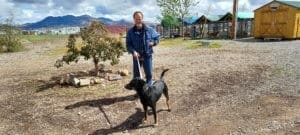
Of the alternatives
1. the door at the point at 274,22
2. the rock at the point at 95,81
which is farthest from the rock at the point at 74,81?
the door at the point at 274,22

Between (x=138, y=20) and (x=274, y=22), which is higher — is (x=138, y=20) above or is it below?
above

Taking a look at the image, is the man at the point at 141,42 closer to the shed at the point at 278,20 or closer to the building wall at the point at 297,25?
the shed at the point at 278,20

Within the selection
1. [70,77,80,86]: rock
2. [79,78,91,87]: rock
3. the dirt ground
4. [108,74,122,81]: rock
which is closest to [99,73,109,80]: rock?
[108,74,122,81]: rock

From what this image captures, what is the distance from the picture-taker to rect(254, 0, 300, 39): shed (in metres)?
28.2

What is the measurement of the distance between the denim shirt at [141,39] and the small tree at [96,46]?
9.26 feet

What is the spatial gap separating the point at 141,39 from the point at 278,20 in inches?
894

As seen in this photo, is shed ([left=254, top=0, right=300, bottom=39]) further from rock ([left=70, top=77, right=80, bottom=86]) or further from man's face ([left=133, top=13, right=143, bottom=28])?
man's face ([left=133, top=13, right=143, bottom=28])

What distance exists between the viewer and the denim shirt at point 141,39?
338 inches

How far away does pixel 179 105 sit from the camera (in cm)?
920

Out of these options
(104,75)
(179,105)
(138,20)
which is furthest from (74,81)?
(138,20)

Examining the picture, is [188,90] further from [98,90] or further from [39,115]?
[39,115]

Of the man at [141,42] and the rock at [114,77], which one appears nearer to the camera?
the man at [141,42]

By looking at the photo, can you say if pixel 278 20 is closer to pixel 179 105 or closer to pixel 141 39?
pixel 179 105

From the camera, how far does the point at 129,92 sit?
1030cm
